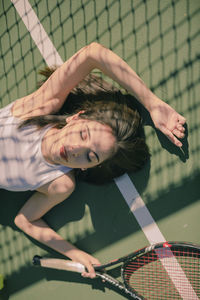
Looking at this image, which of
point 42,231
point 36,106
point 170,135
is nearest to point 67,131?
point 36,106

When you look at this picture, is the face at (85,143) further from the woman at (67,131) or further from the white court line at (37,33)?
the white court line at (37,33)

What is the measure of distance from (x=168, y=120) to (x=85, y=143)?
55cm

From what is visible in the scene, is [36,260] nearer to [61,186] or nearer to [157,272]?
[61,186]

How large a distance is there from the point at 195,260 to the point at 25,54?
1.77m

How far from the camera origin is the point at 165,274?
6.51ft

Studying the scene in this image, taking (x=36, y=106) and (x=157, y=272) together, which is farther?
(x=157, y=272)

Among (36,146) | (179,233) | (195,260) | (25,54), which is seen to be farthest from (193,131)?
(25,54)

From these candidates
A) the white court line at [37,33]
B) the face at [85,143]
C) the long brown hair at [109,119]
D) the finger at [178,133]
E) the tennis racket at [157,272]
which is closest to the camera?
the face at [85,143]

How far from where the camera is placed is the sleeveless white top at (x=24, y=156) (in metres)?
1.81

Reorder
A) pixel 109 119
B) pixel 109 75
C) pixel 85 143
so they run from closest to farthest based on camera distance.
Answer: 1. pixel 85 143
2. pixel 109 119
3. pixel 109 75

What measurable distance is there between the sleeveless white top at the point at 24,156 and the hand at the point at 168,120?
0.59m

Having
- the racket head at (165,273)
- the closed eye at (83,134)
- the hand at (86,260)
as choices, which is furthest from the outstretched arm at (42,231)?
the closed eye at (83,134)

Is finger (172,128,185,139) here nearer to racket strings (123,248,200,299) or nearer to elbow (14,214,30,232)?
racket strings (123,248,200,299)

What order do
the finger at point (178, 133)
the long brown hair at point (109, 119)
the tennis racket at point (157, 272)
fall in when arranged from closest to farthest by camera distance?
the long brown hair at point (109, 119)
the finger at point (178, 133)
the tennis racket at point (157, 272)
